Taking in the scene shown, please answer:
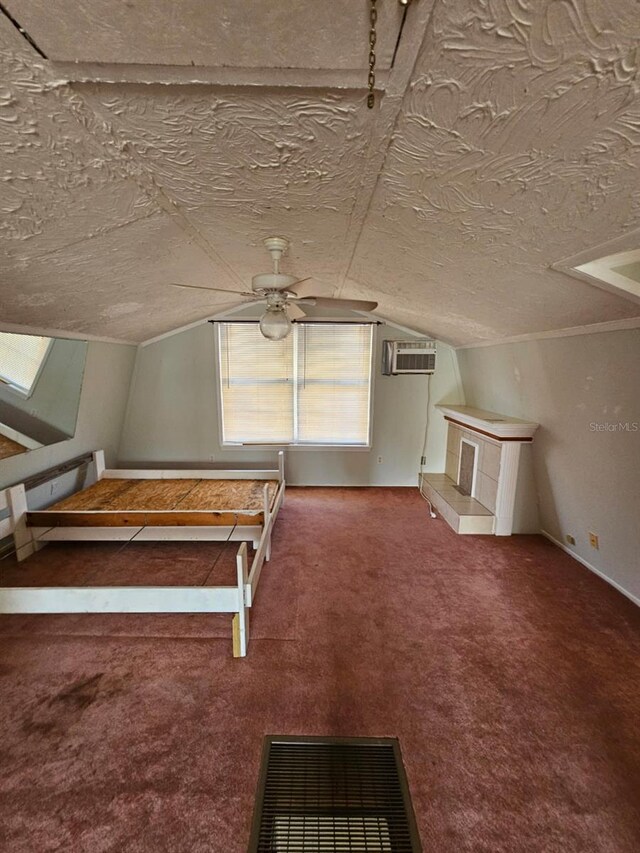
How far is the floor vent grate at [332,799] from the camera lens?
52.9 inches

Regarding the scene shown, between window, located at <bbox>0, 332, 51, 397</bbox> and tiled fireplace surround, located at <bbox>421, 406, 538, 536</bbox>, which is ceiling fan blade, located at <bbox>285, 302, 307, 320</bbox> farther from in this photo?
window, located at <bbox>0, 332, 51, 397</bbox>

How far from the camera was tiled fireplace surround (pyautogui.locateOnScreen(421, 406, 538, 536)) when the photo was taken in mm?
3570

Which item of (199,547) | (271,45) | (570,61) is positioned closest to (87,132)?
(271,45)

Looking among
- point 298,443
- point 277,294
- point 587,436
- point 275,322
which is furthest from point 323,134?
point 298,443

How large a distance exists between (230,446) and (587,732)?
179 inches

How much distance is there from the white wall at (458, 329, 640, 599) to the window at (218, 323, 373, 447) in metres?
1.94

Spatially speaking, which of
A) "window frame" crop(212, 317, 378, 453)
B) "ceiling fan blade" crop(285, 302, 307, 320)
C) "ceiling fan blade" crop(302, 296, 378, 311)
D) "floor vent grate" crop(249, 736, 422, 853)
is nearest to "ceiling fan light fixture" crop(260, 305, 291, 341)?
"ceiling fan blade" crop(302, 296, 378, 311)

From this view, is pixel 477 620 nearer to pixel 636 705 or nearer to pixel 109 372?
pixel 636 705

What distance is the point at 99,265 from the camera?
2152 mm

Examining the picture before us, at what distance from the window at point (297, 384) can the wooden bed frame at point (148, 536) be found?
1042mm

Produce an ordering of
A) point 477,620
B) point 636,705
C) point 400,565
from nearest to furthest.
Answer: point 636,705 < point 477,620 < point 400,565

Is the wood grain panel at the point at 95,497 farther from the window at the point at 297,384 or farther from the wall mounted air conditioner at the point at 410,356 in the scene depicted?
the wall mounted air conditioner at the point at 410,356

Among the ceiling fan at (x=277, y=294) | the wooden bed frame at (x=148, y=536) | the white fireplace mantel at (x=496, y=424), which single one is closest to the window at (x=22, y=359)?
the wooden bed frame at (x=148, y=536)

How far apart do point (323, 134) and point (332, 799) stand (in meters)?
2.59
